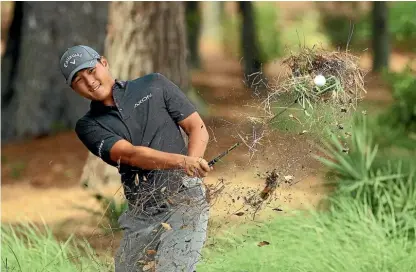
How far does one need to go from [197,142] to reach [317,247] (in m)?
1.80

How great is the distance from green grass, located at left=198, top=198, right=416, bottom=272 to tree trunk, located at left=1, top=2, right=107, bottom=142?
712 centimetres

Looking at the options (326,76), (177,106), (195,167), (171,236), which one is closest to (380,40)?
(326,76)

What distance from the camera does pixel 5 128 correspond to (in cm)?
1512

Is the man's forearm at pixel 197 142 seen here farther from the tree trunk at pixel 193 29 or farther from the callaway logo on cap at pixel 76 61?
the tree trunk at pixel 193 29

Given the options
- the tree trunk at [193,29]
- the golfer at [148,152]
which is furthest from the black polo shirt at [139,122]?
the tree trunk at [193,29]

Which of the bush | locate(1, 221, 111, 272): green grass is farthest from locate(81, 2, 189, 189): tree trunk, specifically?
locate(1, 221, 111, 272): green grass

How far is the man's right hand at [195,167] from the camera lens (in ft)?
18.3

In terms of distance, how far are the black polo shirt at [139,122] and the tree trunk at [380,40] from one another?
59.8 ft

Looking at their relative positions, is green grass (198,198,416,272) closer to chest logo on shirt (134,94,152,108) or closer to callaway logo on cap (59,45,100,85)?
chest logo on shirt (134,94,152,108)

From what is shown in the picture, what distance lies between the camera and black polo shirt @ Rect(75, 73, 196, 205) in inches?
238

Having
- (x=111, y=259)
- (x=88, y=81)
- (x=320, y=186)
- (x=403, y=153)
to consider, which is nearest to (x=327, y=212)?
(x=320, y=186)

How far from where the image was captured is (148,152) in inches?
229

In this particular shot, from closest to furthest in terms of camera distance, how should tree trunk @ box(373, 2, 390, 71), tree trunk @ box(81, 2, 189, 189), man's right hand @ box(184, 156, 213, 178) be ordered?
man's right hand @ box(184, 156, 213, 178), tree trunk @ box(81, 2, 189, 189), tree trunk @ box(373, 2, 390, 71)

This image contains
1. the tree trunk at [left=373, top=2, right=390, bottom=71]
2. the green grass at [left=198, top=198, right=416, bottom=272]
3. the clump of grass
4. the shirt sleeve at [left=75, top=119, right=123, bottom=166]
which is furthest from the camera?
the tree trunk at [left=373, top=2, right=390, bottom=71]
